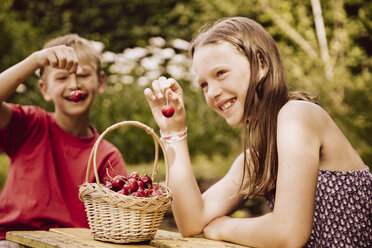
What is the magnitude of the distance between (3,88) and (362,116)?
2.79m

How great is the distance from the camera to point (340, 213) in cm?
194

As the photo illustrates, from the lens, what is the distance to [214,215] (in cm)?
223

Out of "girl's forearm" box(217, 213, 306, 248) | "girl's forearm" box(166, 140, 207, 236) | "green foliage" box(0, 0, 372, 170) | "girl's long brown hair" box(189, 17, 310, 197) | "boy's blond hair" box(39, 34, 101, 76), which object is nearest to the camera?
"girl's forearm" box(217, 213, 306, 248)

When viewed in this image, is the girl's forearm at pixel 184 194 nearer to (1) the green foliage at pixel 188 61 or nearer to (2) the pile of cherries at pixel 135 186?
(2) the pile of cherries at pixel 135 186

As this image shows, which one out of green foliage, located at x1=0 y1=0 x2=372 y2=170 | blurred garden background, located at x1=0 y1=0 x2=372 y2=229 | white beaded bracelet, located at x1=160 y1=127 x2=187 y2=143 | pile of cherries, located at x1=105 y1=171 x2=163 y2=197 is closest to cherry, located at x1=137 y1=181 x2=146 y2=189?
pile of cherries, located at x1=105 y1=171 x2=163 y2=197

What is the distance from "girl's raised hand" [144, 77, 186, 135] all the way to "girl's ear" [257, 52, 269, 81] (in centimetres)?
38

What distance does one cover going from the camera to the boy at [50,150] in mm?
2611

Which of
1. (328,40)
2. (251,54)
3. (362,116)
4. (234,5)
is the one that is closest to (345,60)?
(328,40)

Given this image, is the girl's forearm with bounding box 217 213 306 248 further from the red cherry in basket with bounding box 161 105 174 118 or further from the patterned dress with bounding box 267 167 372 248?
A: the red cherry in basket with bounding box 161 105 174 118

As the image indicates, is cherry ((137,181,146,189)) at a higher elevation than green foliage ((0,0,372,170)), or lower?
higher

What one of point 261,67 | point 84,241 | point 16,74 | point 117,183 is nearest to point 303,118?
point 261,67

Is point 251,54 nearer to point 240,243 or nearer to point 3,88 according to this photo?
point 240,243

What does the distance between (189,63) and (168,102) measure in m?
5.04

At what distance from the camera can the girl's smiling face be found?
2.16 metres
